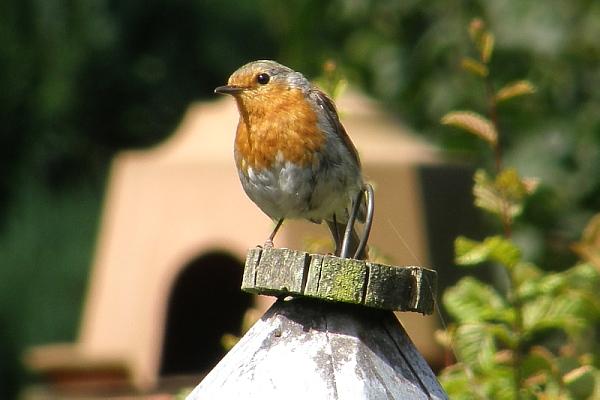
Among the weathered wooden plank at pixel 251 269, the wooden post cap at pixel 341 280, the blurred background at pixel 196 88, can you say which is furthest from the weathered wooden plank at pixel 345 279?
the blurred background at pixel 196 88

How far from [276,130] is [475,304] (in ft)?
2.34

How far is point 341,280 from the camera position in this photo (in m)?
2.03

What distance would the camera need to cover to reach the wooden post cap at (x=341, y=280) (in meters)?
2.03

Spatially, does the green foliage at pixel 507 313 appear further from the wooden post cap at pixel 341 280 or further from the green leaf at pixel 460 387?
the wooden post cap at pixel 341 280

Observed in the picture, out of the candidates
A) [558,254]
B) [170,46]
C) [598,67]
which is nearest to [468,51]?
[598,67]

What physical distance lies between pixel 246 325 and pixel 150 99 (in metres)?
5.80

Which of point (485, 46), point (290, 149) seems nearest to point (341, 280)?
point (485, 46)

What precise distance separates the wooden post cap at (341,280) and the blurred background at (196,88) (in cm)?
259

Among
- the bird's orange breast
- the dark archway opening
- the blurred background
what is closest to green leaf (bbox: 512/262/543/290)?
the bird's orange breast

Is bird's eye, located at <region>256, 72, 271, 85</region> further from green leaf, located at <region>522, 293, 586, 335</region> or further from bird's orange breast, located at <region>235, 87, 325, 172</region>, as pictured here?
green leaf, located at <region>522, 293, 586, 335</region>

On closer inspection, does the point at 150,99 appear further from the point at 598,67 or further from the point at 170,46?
the point at 598,67

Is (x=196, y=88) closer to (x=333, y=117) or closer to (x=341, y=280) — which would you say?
(x=333, y=117)

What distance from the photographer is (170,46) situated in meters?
8.73

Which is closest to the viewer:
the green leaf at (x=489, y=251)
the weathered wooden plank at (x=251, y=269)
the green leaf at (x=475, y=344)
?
the weathered wooden plank at (x=251, y=269)
